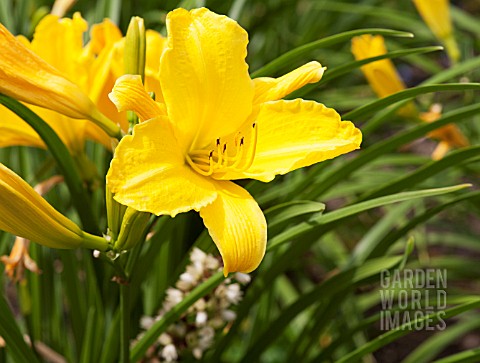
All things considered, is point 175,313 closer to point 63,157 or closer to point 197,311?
point 197,311

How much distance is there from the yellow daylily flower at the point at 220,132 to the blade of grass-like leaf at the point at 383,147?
0.87 feet

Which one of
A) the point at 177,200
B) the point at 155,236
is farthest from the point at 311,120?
the point at 155,236

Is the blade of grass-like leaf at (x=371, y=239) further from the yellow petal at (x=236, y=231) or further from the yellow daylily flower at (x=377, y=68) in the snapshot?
the yellow petal at (x=236, y=231)

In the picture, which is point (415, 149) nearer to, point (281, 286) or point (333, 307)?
point (281, 286)

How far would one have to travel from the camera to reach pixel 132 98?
2.40 ft

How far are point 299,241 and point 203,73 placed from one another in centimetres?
39

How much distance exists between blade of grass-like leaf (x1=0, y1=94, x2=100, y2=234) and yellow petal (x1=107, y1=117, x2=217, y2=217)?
0.20 metres

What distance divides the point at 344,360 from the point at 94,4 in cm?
131

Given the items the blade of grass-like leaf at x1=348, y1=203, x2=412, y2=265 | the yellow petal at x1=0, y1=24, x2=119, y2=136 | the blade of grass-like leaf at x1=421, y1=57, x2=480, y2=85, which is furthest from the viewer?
the blade of grass-like leaf at x1=348, y1=203, x2=412, y2=265

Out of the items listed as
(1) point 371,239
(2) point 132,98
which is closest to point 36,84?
(2) point 132,98

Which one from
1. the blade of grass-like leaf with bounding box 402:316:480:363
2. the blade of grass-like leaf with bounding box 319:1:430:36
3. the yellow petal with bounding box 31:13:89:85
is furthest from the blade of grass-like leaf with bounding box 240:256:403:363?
the blade of grass-like leaf with bounding box 319:1:430:36

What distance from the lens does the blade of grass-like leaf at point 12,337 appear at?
35.9 inches

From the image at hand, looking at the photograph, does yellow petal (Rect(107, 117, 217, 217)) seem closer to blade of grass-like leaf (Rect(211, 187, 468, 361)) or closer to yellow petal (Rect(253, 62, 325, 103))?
yellow petal (Rect(253, 62, 325, 103))

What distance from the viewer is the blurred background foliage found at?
101cm
